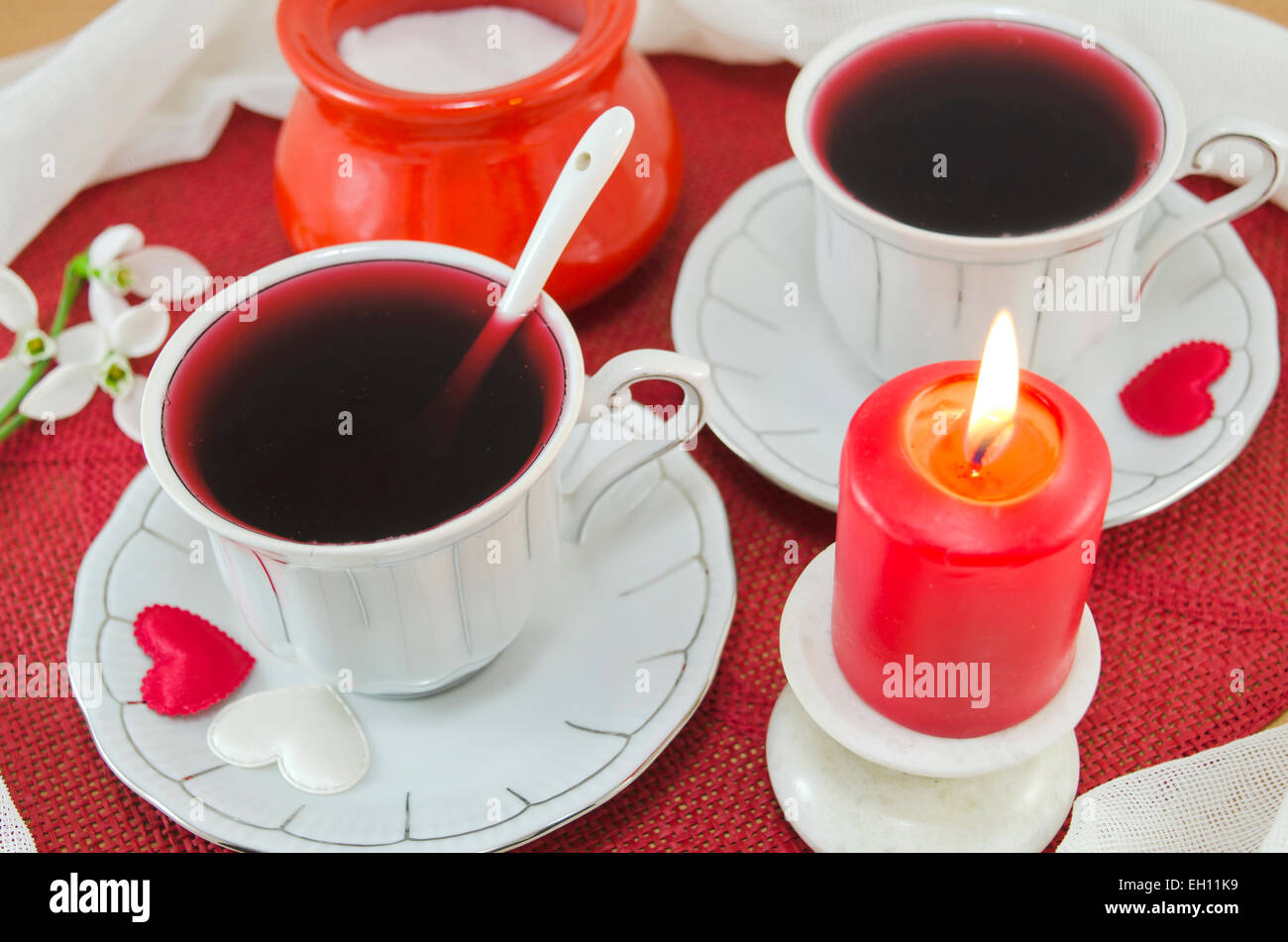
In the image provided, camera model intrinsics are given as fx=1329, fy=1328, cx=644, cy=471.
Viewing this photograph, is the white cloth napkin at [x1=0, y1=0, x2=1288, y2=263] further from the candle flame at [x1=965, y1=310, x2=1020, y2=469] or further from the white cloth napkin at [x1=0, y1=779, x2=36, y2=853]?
the candle flame at [x1=965, y1=310, x2=1020, y2=469]

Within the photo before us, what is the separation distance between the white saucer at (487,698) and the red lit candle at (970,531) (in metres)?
0.18

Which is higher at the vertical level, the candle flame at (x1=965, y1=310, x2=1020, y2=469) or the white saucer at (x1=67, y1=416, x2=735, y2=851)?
the candle flame at (x1=965, y1=310, x2=1020, y2=469)

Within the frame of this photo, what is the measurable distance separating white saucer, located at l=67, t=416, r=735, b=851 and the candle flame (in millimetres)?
266

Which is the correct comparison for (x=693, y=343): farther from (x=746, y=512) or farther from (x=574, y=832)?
(x=574, y=832)

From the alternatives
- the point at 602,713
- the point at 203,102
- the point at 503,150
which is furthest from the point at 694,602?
the point at 203,102

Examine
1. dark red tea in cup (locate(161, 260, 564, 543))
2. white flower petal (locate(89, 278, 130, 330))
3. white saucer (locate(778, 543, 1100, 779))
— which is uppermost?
dark red tea in cup (locate(161, 260, 564, 543))

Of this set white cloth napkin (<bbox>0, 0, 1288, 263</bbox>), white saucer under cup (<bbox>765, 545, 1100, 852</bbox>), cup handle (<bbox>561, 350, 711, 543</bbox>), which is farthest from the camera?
white cloth napkin (<bbox>0, 0, 1288, 263</bbox>)

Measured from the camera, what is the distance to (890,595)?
605mm

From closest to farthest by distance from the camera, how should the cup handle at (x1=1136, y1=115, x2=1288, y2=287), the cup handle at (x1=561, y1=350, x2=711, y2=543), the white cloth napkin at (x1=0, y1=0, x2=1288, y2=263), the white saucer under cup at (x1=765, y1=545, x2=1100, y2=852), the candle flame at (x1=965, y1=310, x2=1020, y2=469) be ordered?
the candle flame at (x1=965, y1=310, x2=1020, y2=469) < the white saucer under cup at (x1=765, y1=545, x2=1100, y2=852) < the cup handle at (x1=561, y1=350, x2=711, y2=543) < the cup handle at (x1=1136, y1=115, x2=1288, y2=287) < the white cloth napkin at (x1=0, y1=0, x2=1288, y2=263)

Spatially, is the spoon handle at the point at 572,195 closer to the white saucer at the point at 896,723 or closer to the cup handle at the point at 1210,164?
the white saucer at the point at 896,723

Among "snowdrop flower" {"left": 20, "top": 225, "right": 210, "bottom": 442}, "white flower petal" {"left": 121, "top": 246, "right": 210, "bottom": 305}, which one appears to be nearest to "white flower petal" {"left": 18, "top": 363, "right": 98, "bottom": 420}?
"snowdrop flower" {"left": 20, "top": 225, "right": 210, "bottom": 442}

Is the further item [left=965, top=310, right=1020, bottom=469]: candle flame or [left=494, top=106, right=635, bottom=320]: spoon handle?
[left=494, top=106, right=635, bottom=320]: spoon handle

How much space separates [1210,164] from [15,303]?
2.84 feet

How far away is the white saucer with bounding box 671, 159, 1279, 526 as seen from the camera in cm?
88
